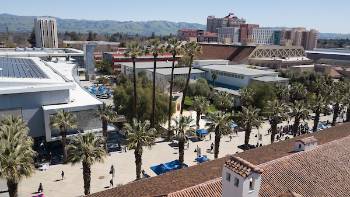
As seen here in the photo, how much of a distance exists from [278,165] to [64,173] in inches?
1043

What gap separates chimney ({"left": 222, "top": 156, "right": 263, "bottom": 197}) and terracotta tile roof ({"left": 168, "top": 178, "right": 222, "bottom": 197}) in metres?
4.23

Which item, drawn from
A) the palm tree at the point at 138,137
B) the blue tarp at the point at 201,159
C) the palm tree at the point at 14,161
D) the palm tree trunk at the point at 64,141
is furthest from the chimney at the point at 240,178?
the palm tree trunk at the point at 64,141

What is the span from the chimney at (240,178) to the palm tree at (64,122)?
95.8ft

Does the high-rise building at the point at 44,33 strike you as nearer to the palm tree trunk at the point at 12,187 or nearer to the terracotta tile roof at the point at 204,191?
the palm tree trunk at the point at 12,187

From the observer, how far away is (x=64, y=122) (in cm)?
4269

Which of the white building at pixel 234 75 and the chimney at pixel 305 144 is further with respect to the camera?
the white building at pixel 234 75

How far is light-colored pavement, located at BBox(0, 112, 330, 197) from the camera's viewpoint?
1490 inches

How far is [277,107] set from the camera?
49.6 meters

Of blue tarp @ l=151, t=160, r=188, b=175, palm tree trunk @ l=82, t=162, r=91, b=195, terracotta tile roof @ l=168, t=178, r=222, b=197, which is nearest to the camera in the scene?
terracotta tile roof @ l=168, t=178, r=222, b=197

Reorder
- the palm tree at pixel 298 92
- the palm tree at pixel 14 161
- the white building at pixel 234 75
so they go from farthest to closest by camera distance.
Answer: the white building at pixel 234 75, the palm tree at pixel 298 92, the palm tree at pixel 14 161

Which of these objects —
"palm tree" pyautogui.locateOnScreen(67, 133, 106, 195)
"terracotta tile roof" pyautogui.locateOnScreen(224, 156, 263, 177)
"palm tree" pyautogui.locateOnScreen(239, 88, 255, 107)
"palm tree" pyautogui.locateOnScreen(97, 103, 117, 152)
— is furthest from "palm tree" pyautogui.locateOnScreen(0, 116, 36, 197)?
"palm tree" pyautogui.locateOnScreen(239, 88, 255, 107)

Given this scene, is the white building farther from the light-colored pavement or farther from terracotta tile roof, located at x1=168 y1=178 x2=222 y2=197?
terracotta tile roof, located at x1=168 y1=178 x2=222 y2=197

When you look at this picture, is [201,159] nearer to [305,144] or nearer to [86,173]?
[305,144]

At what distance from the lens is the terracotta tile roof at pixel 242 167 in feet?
57.9
